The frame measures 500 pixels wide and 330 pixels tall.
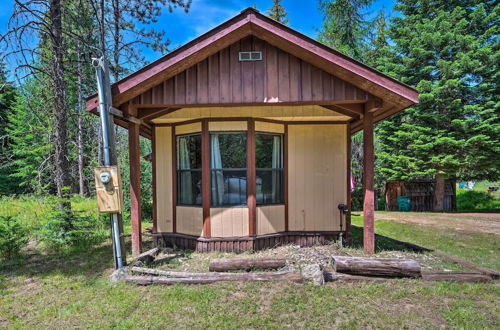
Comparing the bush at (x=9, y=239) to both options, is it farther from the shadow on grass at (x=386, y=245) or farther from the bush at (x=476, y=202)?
the bush at (x=476, y=202)

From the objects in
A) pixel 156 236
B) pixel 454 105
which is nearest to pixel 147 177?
pixel 156 236

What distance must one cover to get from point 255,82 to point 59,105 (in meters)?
4.66

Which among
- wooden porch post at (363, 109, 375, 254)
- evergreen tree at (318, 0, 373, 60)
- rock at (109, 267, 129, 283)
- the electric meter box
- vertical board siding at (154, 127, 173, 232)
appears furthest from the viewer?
evergreen tree at (318, 0, 373, 60)

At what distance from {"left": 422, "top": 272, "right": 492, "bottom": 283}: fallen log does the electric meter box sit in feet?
15.2

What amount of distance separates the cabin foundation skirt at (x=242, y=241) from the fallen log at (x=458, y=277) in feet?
6.57

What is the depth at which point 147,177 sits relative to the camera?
1080cm

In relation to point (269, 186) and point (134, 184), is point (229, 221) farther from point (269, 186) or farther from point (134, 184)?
point (134, 184)

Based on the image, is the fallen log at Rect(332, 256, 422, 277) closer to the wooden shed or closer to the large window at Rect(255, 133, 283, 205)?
the large window at Rect(255, 133, 283, 205)

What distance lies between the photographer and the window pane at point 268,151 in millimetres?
5348

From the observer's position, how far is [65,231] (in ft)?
19.2

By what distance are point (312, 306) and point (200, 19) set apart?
10.2m

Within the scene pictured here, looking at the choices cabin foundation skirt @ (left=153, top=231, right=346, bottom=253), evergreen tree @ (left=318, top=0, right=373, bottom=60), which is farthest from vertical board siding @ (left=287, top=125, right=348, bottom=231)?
evergreen tree @ (left=318, top=0, right=373, bottom=60)

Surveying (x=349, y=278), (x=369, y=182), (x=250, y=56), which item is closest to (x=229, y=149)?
(x=250, y=56)

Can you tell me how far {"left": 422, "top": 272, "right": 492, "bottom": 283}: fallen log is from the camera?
3740 millimetres
